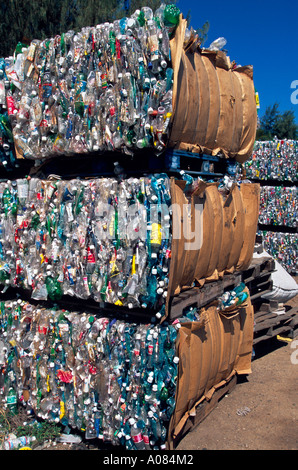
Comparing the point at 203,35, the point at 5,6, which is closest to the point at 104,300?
the point at 5,6

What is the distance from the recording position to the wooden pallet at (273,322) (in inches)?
213

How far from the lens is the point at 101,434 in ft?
11.0

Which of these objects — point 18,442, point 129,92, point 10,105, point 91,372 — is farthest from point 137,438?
point 10,105

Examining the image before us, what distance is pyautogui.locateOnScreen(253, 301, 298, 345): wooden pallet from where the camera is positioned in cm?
540

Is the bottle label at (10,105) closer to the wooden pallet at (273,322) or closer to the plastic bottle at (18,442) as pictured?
the plastic bottle at (18,442)

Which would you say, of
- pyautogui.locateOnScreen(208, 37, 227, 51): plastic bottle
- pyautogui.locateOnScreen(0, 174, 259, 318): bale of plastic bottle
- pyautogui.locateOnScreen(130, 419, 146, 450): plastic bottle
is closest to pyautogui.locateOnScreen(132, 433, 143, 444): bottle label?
pyautogui.locateOnScreen(130, 419, 146, 450): plastic bottle

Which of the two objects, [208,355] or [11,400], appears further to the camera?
[11,400]

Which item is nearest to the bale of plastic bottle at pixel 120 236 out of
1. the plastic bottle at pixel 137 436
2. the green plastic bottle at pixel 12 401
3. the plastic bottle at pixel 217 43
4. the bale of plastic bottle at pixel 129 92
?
the bale of plastic bottle at pixel 129 92

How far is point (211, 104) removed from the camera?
3.45 m

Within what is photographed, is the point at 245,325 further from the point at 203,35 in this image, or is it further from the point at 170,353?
the point at 203,35

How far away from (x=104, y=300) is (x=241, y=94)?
2289mm

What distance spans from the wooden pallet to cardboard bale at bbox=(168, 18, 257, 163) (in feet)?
7.80

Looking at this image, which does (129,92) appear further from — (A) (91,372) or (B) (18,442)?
(B) (18,442)

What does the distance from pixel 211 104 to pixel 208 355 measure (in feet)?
7.07
